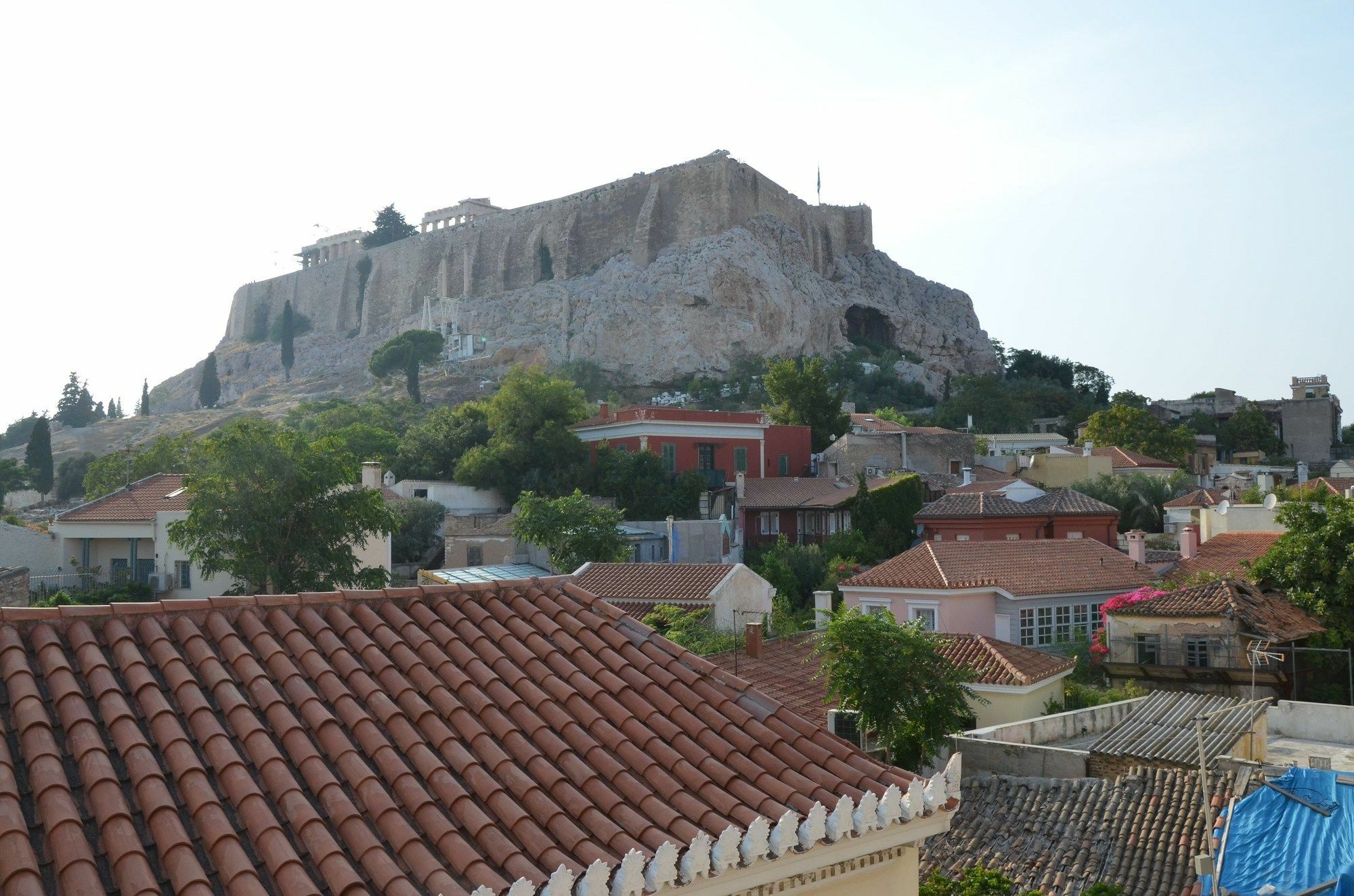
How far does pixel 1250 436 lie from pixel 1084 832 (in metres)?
→ 55.9

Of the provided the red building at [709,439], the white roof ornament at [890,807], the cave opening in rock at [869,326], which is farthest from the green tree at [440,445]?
the cave opening in rock at [869,326]

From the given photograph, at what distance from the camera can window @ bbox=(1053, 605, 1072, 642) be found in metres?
24.8

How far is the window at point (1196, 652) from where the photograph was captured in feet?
67.4

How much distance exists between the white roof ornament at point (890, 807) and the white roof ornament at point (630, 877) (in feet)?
4.20

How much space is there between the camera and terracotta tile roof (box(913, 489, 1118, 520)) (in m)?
32.7

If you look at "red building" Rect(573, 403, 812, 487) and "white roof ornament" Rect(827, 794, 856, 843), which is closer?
"white roof ornament" Rect(827, 794, 856, 843)

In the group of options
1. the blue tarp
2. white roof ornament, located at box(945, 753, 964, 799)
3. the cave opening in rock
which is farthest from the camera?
the cave opening in rock

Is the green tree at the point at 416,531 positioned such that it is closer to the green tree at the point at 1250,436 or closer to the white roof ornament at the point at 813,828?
the white roof ornament at the point at 813,828

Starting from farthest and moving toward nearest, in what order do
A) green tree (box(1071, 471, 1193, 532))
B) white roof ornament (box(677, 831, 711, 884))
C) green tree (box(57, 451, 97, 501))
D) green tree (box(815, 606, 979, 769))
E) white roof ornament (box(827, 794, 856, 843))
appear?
green tree (box(57, 451, 97, 501)) → green tree (box(1071, 471, 1193, 532)) → green tree (box(815, 606, 979, 769)) → white roof ornament (box(827, 794, 856, 843)) → white roof ornament (box(677, 831, 711, 884))

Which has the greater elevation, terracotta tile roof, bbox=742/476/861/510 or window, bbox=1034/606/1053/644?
terracotta tile roof, bbox=742/476/861/510

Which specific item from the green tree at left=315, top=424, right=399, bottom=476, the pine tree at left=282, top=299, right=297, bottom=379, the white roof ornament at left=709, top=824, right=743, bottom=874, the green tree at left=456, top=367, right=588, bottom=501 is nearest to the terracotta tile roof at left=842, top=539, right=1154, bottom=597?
the green tree at left=456, top=367, right=588, bottom=501

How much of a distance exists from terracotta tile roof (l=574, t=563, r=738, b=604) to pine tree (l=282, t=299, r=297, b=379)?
75.1m

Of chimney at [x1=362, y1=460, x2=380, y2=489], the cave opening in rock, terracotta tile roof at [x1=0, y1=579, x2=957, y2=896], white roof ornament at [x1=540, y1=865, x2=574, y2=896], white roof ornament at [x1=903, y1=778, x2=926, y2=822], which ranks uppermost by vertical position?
the cave opening in rock

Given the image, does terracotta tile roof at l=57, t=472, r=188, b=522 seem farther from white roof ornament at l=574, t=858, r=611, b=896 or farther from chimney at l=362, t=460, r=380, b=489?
white roof ornament at l=574, t=858, r=611, b=896
